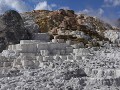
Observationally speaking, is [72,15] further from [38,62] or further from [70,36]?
[38,62]

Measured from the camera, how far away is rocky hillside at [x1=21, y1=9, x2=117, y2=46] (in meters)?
47.4

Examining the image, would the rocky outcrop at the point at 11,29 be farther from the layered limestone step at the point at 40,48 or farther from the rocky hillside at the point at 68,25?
the rocky hillside at the point at 68,25

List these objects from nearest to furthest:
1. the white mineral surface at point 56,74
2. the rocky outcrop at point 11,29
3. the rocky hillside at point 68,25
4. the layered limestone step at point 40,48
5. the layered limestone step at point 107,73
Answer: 1. the white mineral surface at point 56,74
2. the layered limestone step at point 107,73
3. the layered limestone step at point 40,48
4. the rocky outcrop at point 11,29
5. the rocky hillside at point 68,25

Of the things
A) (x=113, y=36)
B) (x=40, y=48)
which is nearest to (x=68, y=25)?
(x=113, y=36)

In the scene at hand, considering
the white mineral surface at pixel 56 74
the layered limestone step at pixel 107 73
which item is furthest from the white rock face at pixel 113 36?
the layered limestone step at pixel 107 73

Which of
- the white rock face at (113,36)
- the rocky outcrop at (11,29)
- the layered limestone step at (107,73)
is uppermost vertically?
the white rock face at (113,36)

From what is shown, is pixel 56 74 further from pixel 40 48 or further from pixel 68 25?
pixel 68 25

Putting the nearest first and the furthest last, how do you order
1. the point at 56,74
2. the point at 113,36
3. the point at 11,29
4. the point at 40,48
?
the point at 56,74
the point at 40,48
the point at 11,29
the point at 113,36

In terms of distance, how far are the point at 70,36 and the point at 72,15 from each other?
51.7 feet

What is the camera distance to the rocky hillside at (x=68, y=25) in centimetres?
4744

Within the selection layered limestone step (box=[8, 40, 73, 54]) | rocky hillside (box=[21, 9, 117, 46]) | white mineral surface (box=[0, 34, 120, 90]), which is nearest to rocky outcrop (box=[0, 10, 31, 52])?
layered limestone step (box=[8, 40, 73, 54])

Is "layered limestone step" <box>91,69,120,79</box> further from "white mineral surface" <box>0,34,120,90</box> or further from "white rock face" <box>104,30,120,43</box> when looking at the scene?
"white rock face" <box>104,30,120,43</box>

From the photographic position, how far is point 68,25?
5306 centimetres

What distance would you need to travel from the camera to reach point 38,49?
93.6 feet
